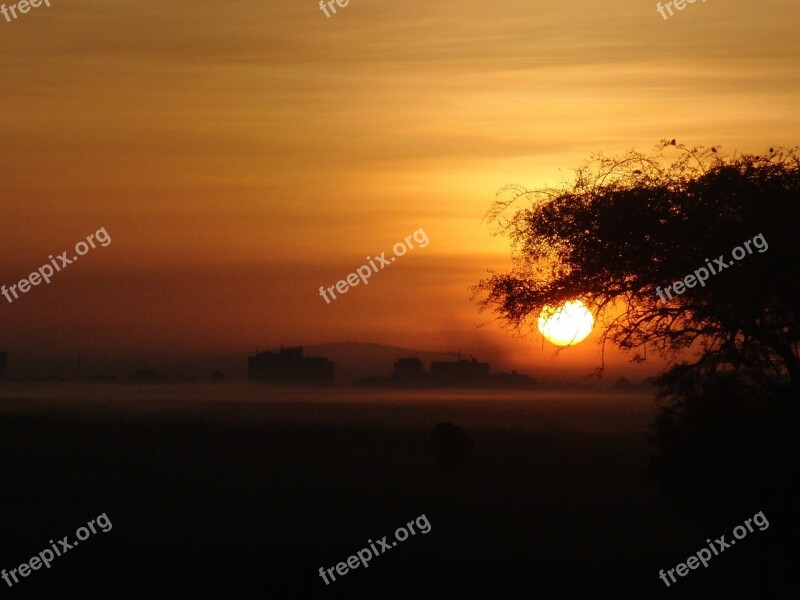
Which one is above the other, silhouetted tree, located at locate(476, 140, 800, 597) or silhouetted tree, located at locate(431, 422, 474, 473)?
silhouetted tree, located at locate(431, 422, 474, 473)

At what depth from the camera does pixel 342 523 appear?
46281 millimetres

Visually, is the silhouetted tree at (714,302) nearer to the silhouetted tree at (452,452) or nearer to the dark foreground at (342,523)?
the dark foreground at (342,523)

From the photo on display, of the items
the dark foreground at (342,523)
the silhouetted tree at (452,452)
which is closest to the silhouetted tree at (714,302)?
the dark foreground at (342,523)

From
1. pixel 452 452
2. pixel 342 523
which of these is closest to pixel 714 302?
pixel 342 523

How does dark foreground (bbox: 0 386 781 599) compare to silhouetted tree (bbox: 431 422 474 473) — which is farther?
silhouetted tree (bbox: 431 422 474 473)

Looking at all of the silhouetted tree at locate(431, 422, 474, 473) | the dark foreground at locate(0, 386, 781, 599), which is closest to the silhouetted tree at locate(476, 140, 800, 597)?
the dark foreground at locate(0, 386, 781, 599)

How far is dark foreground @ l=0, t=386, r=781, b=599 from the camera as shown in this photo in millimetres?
31641

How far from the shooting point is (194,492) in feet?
193

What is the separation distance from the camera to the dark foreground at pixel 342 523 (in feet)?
104

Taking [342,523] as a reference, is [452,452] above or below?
above

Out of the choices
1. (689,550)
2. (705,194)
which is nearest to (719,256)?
(705,194)

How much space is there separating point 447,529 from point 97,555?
13.9 metres

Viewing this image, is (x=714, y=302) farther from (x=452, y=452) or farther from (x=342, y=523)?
(x=452, y=452)

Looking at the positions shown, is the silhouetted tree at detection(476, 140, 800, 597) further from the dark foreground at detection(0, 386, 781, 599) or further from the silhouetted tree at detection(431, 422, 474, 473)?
the silhouetted tree at detection(431, 422, 474, 473)
